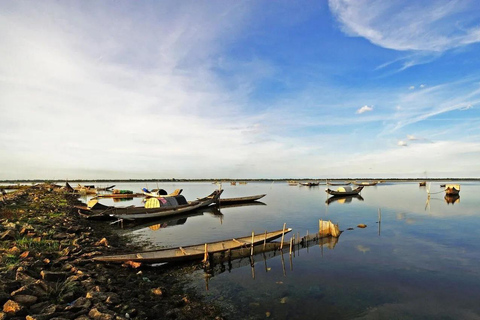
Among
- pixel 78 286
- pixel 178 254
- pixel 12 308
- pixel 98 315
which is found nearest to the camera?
pixel 12 308

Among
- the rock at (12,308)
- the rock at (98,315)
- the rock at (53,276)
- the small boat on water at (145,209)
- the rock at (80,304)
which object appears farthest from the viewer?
the small boat on water at (145,209)

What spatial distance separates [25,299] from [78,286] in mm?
2074

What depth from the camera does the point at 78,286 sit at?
31.8ft

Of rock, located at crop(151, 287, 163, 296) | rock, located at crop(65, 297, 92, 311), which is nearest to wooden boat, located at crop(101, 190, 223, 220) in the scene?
rock, located at crop(151, 287, 163, 296)

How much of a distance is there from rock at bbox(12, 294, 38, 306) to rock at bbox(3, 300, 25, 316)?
549 mm

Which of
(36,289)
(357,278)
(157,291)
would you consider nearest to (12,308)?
(36,289)

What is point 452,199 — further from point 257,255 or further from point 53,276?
point 53,276

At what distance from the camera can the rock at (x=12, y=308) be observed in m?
6.95

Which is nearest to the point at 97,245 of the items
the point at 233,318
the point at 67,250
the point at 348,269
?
the point at 67,250

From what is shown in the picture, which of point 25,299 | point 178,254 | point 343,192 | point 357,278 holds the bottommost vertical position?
point 357,278

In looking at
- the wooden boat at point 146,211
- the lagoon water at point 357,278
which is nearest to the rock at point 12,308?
the lagoon water at point 357,278

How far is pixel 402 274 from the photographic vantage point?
15.6 metres

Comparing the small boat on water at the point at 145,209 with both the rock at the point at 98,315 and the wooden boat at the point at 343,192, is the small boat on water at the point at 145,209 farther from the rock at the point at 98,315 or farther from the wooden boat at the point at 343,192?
the wooden boat at the point at 343,192

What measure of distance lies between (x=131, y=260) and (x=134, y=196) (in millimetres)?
55064
